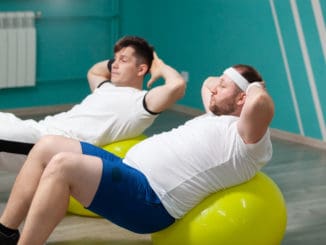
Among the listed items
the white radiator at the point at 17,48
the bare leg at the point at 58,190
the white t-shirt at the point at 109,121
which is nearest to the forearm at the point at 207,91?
the white t-shirt at the point at 109,121

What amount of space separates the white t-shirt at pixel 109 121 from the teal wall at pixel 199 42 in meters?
1.87

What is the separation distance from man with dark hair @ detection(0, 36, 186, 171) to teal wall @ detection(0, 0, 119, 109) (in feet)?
7.69

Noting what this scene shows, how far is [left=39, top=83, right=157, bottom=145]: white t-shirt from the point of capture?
333cm

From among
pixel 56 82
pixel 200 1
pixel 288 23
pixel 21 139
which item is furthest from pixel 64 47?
pixel 21 139

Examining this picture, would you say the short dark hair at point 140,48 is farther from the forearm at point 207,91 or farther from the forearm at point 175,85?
the forearm at point 207,91

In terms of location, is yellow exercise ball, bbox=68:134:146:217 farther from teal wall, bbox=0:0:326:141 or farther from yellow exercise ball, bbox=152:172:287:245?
teal wall, bbox=0:0:326:141

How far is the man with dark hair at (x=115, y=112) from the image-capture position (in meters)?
3.23

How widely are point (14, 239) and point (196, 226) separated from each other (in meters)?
0.73

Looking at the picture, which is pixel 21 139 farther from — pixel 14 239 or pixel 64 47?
pixel 64 47

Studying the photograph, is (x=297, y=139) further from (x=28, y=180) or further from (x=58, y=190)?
(x=58, y=190)

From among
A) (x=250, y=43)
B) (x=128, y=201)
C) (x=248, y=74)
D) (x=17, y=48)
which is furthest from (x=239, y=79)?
(x=17, y=48)

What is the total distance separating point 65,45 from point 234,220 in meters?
3.70

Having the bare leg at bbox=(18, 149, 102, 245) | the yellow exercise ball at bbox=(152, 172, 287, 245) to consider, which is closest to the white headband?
the yellow exercise ball at bbox=(152, 172, 287, 245)

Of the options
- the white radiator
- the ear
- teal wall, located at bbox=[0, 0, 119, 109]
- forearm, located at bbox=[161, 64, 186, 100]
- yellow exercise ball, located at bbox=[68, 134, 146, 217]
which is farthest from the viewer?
teal wall, located at bbox=[0, 0, 119, 109]
